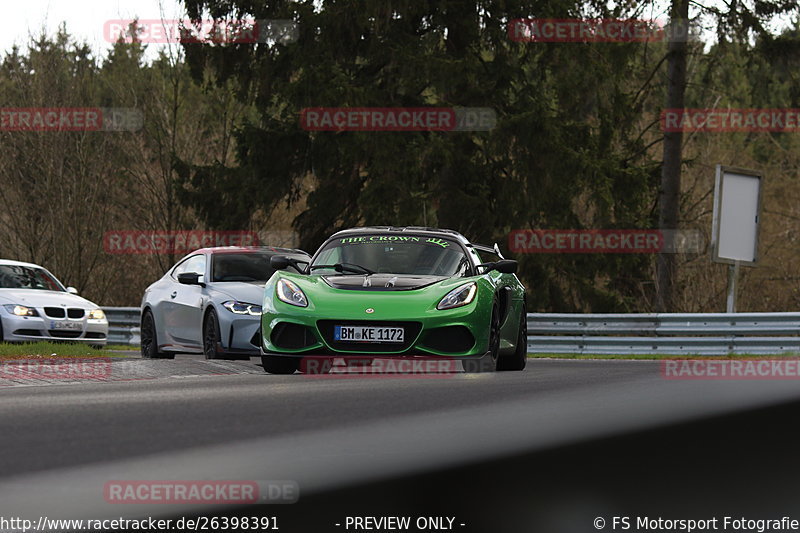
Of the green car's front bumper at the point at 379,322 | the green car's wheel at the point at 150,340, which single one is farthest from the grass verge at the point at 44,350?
the green car's front bumper at the point at 379,322

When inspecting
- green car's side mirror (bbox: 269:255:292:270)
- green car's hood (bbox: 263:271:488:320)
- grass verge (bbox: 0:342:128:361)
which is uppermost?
green car's side mirror (bbox: 269:255:292:270)

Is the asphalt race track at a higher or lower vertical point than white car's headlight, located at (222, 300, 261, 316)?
higher

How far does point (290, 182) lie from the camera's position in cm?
3253

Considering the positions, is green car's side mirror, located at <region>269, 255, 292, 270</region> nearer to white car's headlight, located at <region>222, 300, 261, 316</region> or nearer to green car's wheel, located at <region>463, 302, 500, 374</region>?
green car's wheel, located at <region>463, 302, 500, 374</region>

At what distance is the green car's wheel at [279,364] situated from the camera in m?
13.0

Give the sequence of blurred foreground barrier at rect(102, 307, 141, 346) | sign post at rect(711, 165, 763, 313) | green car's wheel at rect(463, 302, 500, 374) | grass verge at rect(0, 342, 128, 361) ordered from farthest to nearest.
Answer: blurred foreground barrier at rect(102, 307, 141, 346) < sign post at rect(711, 165, 763, 313) < grass verge at rect(0, 342, 128, 361) < green car's wheel at rect(463, 302, 500, 374)

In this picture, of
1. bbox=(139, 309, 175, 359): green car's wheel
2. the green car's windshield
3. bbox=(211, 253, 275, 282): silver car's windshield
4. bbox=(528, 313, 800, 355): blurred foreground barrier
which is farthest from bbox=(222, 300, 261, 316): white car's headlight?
bbox=(528, 313, 800, 355): blurred foreground barrier

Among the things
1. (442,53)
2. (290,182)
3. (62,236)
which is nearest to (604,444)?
(442,53)

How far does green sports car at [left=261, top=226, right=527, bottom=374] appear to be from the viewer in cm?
1229

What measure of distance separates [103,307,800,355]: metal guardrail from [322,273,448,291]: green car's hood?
10.6 meters

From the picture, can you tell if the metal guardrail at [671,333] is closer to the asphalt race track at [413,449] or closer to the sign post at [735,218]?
the sign post at [735,218]

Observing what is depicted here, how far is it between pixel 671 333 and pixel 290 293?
12.3m

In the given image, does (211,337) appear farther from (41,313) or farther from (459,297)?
(41,313)

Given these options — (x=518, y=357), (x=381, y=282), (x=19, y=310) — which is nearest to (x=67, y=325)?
(x=19, y=310)
